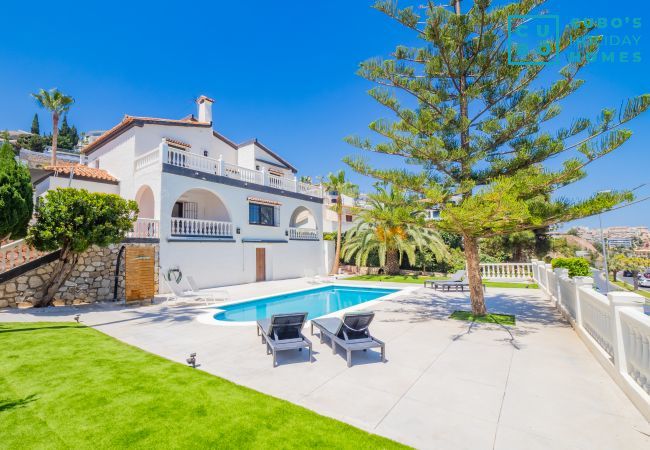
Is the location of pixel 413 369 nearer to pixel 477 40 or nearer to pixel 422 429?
pixel 422 429

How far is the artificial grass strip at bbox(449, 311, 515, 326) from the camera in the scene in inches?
388

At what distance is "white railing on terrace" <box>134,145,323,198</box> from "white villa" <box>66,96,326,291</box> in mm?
57

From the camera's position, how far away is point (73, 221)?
11.2 m

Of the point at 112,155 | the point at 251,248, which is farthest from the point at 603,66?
the point at 112,155

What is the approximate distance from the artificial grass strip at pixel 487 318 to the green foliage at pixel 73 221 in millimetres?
12844

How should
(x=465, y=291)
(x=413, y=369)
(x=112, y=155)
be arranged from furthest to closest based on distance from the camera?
(x=112, y=155) → (x=465, y=291) → (x=413, y=369)

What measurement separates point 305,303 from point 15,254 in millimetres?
11663

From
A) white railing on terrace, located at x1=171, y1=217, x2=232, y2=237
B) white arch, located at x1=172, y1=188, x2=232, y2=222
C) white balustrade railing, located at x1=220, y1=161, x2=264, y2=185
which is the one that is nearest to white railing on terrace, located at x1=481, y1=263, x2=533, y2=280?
white balustrade railing, located at x1=220, y1=161, x2=264, y2=185

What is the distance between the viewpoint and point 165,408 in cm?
442

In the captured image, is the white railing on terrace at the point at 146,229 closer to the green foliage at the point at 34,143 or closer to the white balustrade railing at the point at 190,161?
the white balustrade railing at the point at 190,161

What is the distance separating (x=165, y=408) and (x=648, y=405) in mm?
6385

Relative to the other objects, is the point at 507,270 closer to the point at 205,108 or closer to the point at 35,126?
the point at 205,108

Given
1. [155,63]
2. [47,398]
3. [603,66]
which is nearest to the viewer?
[47,398]

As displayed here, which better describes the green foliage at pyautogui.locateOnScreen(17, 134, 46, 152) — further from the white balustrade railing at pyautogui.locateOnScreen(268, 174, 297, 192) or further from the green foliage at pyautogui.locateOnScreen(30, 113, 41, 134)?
the white balustrade railing at pyautogui.locateOnScreen(268, 174, 297, 192)
